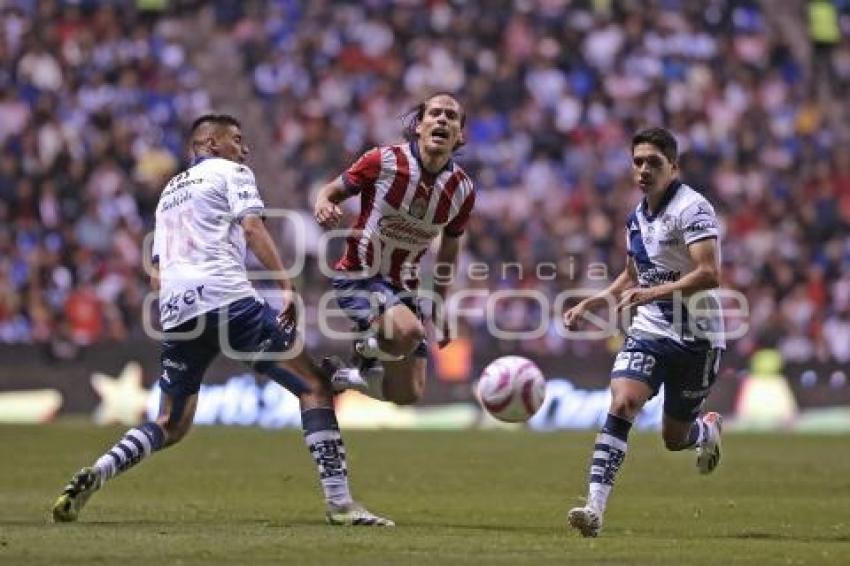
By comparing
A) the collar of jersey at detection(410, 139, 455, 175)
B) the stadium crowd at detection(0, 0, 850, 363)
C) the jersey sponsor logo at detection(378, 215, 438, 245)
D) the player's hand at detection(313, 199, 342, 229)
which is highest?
the stadium crowd at detection(0, 0, 850, 363)

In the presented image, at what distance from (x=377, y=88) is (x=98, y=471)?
63.6 feet

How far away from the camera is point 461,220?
44.0 feet

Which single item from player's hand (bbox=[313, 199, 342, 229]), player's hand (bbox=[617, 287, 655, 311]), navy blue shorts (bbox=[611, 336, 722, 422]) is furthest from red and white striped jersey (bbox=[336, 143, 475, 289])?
player's hand (bbox=[617, 287, 655, 311])

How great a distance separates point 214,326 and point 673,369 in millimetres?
2896

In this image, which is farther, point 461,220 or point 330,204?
point 461,220

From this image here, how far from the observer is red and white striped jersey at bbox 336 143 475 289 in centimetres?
1299

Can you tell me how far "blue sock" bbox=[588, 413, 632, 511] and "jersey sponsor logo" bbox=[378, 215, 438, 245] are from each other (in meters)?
2.16

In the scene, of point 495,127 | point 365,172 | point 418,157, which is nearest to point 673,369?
point 418,157

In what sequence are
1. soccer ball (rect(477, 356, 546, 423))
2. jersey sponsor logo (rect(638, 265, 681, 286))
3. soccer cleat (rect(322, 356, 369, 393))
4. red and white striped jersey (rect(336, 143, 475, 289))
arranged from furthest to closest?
soccer ball (rect(477, 356, 546, 423)) < red and white striped jersey (rect(336, 143, 475, 289)) < soccer cleat (rect(322, 356, 369, 393)) < jersey sponsor logo (rect(638, 265, 681, 286))

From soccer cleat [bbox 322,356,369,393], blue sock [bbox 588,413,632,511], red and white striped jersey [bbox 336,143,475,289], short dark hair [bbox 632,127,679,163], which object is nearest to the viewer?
blue sock [bbox 588,413,632,511]

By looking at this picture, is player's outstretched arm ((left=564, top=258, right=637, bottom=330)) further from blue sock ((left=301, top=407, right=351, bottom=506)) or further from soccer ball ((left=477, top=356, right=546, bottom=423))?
blue sock ((left=301, top=407, right=351, bottom=506))

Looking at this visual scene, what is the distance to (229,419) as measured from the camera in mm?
24375

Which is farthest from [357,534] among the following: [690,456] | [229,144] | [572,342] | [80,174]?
[80,174]

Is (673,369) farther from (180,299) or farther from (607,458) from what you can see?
(180,299)
